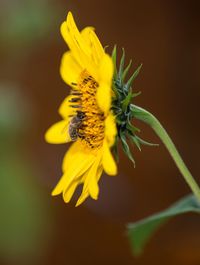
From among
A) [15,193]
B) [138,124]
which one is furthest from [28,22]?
[138,124]

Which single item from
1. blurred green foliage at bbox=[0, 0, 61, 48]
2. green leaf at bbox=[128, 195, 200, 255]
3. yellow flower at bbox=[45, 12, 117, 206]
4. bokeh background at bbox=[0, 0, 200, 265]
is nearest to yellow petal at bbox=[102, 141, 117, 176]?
yellow flower at bbox=[45, 12, 117, 206]

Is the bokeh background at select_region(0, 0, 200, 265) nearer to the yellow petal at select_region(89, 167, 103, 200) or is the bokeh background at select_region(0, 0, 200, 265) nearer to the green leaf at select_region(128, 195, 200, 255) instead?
the green leaf at select_region(128, 195, 200, 255)

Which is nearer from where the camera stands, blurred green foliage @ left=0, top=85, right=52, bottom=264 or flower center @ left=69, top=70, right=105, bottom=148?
flower center @ left=69, top=70, right=105, bottom=148

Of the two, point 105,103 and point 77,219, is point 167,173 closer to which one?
point 77,219

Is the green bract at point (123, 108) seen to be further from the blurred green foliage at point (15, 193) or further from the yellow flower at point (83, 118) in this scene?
the blurred green foliage at point (15, 193)

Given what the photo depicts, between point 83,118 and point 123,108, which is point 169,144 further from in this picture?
point 83,118

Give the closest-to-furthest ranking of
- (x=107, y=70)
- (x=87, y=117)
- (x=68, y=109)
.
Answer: (x=107, y=70), (x=87, y=117), (x=68, y=109)
